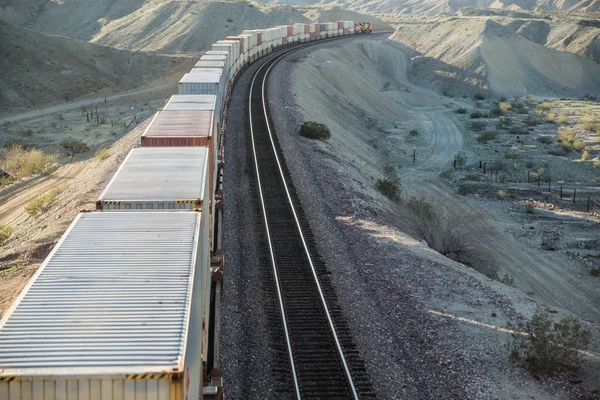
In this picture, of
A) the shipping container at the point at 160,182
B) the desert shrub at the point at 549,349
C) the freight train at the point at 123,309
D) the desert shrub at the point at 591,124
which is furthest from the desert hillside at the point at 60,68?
the desert shrub at the point at 549,349

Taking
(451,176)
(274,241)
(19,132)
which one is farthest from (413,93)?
(274,241)

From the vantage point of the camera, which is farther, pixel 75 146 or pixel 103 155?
pixel 75 146

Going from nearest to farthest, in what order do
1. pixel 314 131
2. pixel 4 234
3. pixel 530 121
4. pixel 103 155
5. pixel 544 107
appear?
1. pixel 4 234
2. pixel 314 131
3. pixel 103 155
4. pixel 530 121
5. pixel 544 107

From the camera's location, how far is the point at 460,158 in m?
44.8

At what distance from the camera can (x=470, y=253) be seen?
80.3 feet

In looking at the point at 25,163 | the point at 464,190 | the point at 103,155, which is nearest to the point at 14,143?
the point at 25,163

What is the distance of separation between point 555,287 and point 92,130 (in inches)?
1365

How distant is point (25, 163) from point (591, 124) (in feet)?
140

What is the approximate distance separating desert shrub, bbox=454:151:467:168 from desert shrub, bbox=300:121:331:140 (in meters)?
12.2

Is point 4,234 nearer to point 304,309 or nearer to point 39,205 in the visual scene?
point 39,205

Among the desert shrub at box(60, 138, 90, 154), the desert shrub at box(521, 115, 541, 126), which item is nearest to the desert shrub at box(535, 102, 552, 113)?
the desert shrub at box(521, 115, 541, 126)

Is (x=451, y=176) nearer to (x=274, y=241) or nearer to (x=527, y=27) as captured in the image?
(x=274, y=241)

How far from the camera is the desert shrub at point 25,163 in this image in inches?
1427

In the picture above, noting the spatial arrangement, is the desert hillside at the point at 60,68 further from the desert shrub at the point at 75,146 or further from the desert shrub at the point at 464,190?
the desert shrub at the point at 464,190
